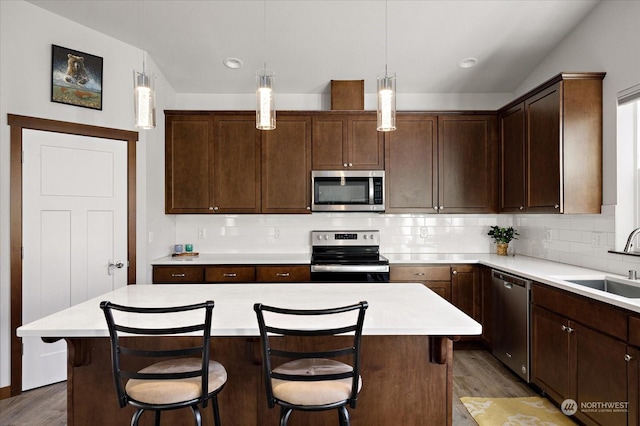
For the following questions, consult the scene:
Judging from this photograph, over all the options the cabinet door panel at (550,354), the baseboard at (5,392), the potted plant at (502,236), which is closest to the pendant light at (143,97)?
the baseboard at (5,392)

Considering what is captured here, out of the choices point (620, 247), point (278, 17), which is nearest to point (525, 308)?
point (620, 247)

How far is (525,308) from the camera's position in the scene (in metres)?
2.91

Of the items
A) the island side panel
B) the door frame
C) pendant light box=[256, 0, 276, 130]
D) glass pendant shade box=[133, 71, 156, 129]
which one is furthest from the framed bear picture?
the island side panel

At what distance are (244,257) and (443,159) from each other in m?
2.36

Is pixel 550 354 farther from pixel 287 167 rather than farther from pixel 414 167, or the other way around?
pixel 287 167

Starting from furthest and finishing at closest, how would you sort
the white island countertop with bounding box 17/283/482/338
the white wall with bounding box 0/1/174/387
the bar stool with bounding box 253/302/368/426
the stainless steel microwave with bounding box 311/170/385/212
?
the stainless steel microwave with bounding box 311/170/385/212 → the white wall with bounding box 0/1/174/387 → the white island countertop with bounding box 17/283/482/338 → the bar stool with bounding box 253/302/368/426

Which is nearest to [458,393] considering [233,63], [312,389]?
[312,389]

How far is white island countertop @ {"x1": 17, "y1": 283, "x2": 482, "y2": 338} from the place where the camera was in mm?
1587

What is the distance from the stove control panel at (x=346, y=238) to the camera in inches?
166

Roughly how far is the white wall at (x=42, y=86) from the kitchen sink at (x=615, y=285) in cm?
369

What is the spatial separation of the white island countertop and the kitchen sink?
4.39ft

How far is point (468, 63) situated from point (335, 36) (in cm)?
140

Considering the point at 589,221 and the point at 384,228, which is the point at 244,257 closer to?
the point at 384,228

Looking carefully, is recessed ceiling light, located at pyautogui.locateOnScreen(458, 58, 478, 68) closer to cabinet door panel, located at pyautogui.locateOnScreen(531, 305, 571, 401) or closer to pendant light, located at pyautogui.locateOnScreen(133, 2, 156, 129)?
cabinet door panel, located at pyautogui.locateOnScreen(531, 305, 571, 401)
